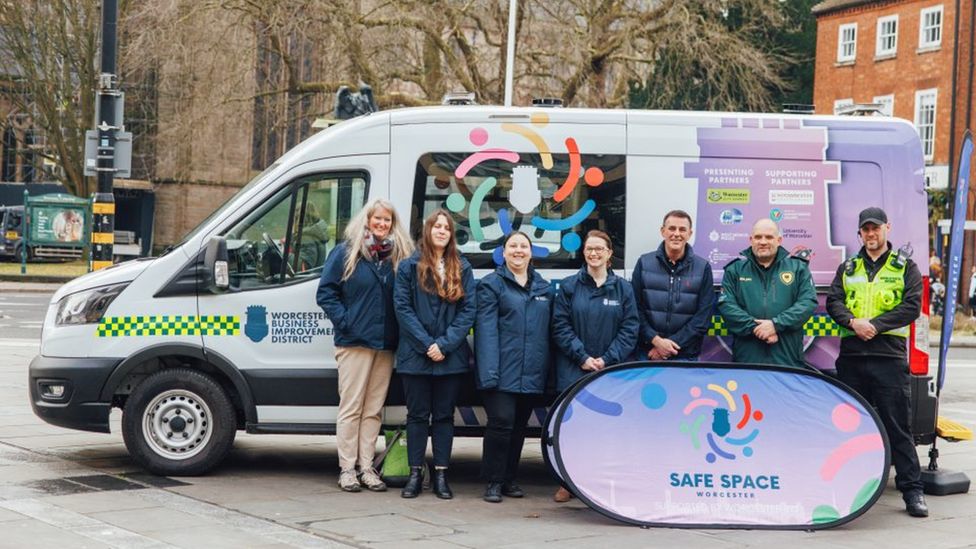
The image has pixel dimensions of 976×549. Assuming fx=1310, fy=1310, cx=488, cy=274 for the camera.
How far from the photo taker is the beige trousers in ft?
28.6

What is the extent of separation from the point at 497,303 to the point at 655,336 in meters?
1.07

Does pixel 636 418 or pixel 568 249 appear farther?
pixel 568 249

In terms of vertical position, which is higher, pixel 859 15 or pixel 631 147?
pixel 859 15

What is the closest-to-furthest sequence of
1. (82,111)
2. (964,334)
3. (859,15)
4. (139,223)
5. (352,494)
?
(352,494) < (964,334) < (82,111) < (859,15) < (139,223)

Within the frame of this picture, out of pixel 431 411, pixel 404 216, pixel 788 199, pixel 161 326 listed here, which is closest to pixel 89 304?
pixel 161 326

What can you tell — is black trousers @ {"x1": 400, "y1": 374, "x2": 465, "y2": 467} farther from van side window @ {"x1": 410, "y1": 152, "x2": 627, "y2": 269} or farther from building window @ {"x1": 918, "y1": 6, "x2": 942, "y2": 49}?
building window @ {"x1": 918, "y1": 6, "x2": 942, "y2": 49}

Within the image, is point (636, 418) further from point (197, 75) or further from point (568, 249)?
point (197, 75)

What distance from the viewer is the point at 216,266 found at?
8953mm

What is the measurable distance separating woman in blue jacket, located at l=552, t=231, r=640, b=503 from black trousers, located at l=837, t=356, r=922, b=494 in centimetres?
158

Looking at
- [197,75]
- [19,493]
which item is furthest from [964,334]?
[19,493]

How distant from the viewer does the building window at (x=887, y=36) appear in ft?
146

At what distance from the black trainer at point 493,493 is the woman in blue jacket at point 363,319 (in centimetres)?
72

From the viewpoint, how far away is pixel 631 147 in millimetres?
9086

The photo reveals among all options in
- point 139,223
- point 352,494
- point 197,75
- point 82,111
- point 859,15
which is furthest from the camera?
point 139,223
